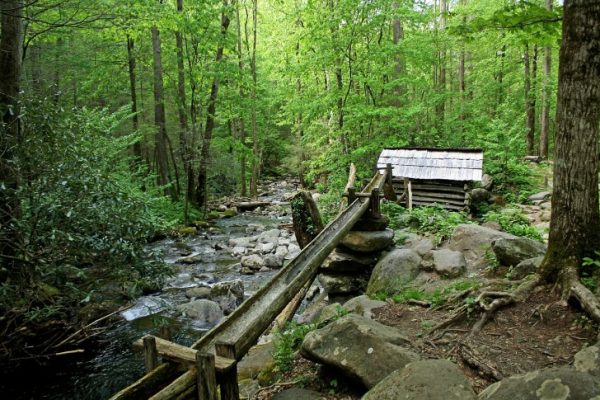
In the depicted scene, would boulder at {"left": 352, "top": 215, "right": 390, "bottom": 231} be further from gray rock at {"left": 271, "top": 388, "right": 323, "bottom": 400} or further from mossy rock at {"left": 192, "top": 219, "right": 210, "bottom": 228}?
mossy rock at {"left": 192, "top": 219, "right": 210, "bottom": 228}

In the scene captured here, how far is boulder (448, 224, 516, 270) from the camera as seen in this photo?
646 cm

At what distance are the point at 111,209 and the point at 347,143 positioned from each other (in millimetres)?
10496

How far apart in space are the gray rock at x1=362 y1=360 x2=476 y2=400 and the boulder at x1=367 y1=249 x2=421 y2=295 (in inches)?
122

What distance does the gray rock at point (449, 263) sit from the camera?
597cm

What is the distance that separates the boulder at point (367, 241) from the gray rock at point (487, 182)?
6315mm

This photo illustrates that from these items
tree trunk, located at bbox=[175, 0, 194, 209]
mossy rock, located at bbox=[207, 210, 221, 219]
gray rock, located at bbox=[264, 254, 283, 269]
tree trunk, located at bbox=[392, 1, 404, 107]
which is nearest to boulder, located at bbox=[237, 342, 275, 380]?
gray rock, located at bbox=[264, 254, 283, 269]

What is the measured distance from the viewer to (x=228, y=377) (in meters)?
3.11

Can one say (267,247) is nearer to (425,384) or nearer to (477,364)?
(477,364)

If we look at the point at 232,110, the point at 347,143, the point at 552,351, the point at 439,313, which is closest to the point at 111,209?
the point at 439,313

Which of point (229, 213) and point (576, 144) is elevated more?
point (576, 144)

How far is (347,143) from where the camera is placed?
14664 mm

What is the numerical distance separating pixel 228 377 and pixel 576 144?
12.6 ft

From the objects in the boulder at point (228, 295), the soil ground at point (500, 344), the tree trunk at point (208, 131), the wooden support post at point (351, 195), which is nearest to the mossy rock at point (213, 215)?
the tree trunk at point (208, 131)

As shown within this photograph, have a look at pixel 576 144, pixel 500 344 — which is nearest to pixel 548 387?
pixel 500 344
